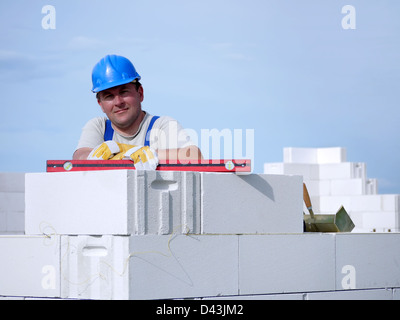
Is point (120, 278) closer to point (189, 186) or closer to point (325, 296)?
point (189, 186)

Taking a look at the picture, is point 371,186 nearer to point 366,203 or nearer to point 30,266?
point 366,203

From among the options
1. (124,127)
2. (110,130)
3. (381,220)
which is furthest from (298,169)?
(124,127)

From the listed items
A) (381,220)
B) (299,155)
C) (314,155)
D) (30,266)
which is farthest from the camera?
(314,155)

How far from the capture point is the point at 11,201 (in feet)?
50.2

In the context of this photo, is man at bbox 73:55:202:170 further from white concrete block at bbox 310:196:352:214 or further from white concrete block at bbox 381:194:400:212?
white concrete block at bbox 310:196:352:214

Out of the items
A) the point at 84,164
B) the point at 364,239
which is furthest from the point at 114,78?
the point at 364,239

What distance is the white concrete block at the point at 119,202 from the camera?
16.6 feet

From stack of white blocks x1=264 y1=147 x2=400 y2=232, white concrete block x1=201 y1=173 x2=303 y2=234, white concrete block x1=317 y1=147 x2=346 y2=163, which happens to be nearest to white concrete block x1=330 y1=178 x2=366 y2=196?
stack of white blocks x1=264 y1=147 x2=400 y2=232

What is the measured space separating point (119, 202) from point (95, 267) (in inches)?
24.1

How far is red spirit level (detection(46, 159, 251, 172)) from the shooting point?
5.56m

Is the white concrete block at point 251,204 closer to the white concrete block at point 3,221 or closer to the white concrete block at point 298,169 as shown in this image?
the white concrete block at point 3,221

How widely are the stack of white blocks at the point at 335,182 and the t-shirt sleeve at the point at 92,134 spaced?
17008 mm
